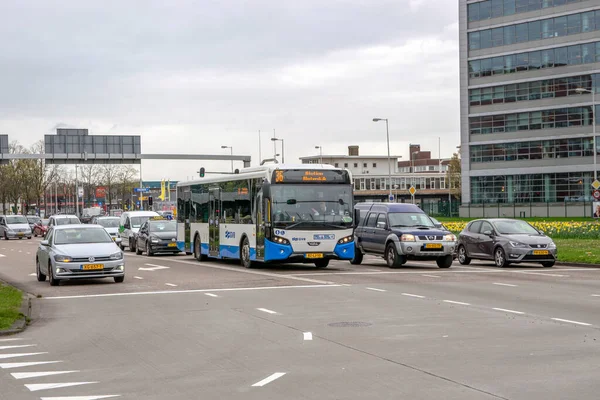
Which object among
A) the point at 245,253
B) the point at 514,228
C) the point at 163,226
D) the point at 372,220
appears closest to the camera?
the point at 245,253

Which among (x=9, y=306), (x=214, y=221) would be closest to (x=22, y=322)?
(x=9, y=306)

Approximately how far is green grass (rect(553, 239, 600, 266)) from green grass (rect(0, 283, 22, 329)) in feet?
57.4

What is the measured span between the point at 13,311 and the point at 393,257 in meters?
14.3

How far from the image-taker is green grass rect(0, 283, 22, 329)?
1380 cm

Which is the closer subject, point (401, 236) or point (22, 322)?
point (22, 322)

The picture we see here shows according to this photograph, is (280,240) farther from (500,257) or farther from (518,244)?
(518,244)

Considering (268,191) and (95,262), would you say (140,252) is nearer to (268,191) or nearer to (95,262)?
(268,191)

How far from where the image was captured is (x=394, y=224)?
90.8 feet

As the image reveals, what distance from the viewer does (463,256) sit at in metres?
29.7

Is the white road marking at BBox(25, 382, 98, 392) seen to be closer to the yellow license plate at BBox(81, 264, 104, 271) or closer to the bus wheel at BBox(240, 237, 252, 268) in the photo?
the yellow license plate at BBox(81, 264, 104, 271)

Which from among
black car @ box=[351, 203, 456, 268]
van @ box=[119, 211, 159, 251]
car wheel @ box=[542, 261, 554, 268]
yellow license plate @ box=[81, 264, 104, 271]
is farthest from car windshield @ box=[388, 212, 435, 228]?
van @ box=[119, 211, 159, 251]

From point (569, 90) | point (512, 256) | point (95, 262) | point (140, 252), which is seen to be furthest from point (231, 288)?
point (569, 90)

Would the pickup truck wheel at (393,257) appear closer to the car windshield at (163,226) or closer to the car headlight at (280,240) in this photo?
the car headlight at (280,240)

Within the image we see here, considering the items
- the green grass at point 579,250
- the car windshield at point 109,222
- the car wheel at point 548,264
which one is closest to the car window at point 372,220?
the car wheel at point 548,264
